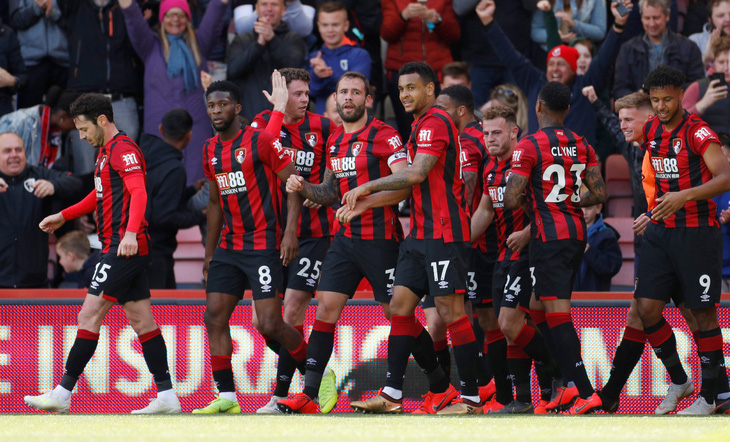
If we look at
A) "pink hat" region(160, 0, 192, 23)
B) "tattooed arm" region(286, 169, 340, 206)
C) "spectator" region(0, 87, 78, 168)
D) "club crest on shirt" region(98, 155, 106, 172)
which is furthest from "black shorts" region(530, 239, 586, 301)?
"spectator" region(0, 87, 78, 168)

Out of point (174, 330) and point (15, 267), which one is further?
point (15, 267)

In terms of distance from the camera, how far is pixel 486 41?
11.9 metres

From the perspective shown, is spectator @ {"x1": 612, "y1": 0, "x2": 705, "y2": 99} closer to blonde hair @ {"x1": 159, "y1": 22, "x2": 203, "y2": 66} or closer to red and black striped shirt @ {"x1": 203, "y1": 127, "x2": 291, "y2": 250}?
blonde hair @ {"x1": 159, "y1": 22, "x2": 203, "y2": 66}

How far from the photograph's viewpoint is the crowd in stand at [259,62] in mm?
10055

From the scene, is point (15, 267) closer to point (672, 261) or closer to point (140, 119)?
point (140, 119)

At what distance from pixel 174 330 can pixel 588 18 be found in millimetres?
6135

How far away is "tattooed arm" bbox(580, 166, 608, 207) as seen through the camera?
7.52 metres

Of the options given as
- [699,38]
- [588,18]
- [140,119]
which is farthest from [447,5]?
[140,119]

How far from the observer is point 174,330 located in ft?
28.2

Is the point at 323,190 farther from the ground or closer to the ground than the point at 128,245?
farther from the ground

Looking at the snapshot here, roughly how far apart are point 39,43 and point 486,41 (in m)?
4.91

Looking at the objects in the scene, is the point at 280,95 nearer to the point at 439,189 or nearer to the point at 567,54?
the point at 439,189

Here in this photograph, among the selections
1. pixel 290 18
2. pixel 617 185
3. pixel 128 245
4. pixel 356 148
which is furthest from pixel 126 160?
pixel 617 185

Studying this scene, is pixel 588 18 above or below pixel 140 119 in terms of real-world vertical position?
above
